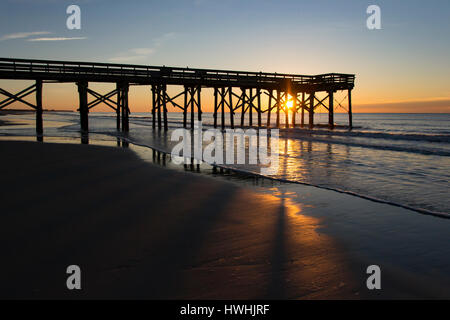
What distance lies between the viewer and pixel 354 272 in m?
3.34

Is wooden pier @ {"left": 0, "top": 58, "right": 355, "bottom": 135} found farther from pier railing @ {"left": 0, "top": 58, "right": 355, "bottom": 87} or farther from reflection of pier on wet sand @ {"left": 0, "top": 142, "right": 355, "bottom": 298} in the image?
reflection of pier on wet sand @ {"left": 0, "top": 142, "right": 355, "bottom": 298}

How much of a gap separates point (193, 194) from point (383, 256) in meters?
3.74

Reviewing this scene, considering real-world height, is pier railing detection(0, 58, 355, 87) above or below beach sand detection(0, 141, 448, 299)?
above

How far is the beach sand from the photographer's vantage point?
2.97 metres

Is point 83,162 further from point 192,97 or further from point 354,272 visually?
point 192,97

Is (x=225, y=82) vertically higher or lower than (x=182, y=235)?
higher

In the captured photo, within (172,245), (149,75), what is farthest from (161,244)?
(149,75)

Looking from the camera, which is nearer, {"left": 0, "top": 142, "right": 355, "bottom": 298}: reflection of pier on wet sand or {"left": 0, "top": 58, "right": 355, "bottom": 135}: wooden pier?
{"left": 0, "top": 142, "right": 355, "bottom": 298}: reflection of pier on wet sand

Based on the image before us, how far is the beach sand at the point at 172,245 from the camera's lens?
2973mm

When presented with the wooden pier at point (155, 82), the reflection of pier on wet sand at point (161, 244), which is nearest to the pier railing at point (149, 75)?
the wooden pier at point (155, 82)

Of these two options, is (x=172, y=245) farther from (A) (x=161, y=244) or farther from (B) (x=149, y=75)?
(B) (x=149, y=75)

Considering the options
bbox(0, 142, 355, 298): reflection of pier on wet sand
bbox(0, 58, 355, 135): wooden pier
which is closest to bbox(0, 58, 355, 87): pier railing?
bbox(0, 58, 355, 135): wooden pier

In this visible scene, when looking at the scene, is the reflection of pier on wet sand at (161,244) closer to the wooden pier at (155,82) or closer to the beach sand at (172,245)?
the beach sand at (172,245)

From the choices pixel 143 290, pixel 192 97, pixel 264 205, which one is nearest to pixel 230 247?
pixel 143 290
